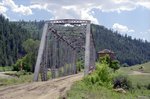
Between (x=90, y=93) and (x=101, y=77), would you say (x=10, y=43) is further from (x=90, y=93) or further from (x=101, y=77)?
(x=90, y=93)

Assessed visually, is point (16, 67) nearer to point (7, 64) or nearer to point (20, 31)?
point (7, 64)

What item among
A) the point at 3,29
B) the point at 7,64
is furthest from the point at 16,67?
the point at 3,29

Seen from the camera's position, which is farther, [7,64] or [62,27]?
[7,64]

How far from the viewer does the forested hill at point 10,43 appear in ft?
536

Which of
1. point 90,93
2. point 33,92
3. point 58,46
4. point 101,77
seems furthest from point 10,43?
point 90,93

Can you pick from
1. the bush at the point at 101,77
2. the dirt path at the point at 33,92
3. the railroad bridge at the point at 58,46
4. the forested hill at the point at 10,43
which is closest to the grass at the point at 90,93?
the dirt path at the point at 33,92

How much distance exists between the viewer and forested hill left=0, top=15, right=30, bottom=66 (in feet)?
536

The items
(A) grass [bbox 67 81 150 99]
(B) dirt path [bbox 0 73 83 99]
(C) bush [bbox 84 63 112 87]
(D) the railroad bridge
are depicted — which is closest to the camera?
(A) grass [bbox 67 81 150 99]

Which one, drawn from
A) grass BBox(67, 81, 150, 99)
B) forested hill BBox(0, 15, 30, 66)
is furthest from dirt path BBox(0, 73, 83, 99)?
forested hill BBox(0, 15, 30, 66)

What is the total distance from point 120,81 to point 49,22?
13375 millimetres

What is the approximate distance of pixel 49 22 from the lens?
44.8 meters

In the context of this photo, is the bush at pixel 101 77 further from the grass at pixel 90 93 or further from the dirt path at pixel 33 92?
the dirt path at pixel 33 92

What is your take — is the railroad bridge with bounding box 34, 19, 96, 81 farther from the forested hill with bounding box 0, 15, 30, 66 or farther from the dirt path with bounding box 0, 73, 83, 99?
the forested hill with bounding box 0, 15, 30, 66

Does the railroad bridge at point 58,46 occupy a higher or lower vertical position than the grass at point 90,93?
higher
